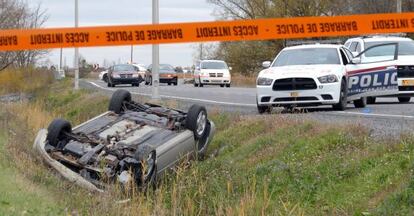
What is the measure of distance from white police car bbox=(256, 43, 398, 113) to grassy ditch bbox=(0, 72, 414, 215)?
71.6 inches

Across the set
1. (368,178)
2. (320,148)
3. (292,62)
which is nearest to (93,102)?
(292,62)

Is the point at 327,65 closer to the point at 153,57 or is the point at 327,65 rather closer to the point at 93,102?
the point at 153,57

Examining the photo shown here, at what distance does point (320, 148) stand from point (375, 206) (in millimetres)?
2717

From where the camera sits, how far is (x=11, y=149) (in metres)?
11.8

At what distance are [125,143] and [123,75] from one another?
29.1 m

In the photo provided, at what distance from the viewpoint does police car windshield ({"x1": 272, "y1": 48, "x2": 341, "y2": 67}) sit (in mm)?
15797

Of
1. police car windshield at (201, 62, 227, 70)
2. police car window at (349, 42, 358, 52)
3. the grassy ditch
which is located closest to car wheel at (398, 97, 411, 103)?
police car window at (349, 42, 358, 52)

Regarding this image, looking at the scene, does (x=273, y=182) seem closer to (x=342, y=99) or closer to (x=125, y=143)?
(x=125, y=143)

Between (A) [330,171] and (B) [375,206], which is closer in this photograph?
(B) [375,206]

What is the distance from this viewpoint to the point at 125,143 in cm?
1095

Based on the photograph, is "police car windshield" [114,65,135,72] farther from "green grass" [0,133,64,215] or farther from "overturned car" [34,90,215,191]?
"green grass" [0,133,64,215]

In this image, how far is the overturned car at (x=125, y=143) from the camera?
10141mm

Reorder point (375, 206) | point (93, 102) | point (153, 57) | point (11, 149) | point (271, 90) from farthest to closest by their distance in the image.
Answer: point (93, 102) < point (153, 57) < point (271, 90) < point (11, 149) < point (375, 206)

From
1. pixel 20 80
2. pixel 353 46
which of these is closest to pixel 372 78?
pixel 353 46
